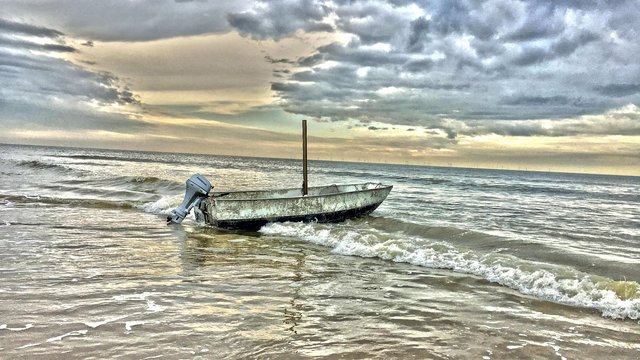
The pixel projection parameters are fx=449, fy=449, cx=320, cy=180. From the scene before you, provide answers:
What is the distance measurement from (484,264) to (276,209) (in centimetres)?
700

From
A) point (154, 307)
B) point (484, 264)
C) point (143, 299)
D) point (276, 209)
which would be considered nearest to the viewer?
point (154, 307)

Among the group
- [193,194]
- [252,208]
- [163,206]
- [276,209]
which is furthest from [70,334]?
[163,206]

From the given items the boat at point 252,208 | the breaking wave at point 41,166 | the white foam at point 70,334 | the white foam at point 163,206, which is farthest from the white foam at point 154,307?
the breaking wave at point 41,166

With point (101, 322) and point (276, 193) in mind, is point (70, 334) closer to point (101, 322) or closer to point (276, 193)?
point (101, 322)

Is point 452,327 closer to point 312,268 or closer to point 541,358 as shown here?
point 541,358

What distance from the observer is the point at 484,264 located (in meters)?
10.1

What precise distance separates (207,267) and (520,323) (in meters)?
5.72

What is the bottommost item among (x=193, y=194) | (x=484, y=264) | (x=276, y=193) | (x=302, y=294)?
(x=484, y=264)

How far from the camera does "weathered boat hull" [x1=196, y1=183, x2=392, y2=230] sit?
14.2 meters

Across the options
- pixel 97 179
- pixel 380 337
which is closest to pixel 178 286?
pixel 380 337

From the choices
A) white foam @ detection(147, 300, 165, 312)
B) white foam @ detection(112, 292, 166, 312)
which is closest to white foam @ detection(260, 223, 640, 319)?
white foam @ detection(112, 292, 166, 312)

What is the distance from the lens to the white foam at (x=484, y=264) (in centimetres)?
779

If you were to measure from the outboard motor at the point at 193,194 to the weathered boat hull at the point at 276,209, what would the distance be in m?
0.25

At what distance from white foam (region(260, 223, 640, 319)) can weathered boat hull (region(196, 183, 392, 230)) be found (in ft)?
1.49
